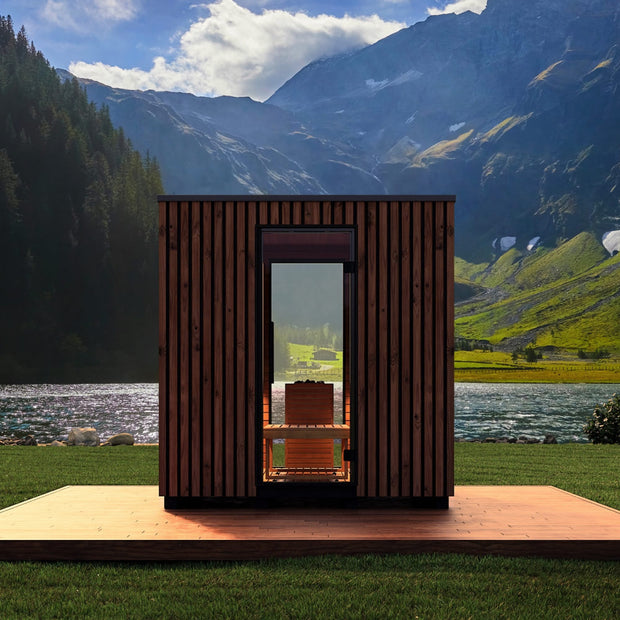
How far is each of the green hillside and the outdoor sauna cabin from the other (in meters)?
75.0

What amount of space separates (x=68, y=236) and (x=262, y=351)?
49423 millimetres

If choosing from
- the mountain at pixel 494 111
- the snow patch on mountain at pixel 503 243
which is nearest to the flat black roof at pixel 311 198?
the mountain at pixel 494 111

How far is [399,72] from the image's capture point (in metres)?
142

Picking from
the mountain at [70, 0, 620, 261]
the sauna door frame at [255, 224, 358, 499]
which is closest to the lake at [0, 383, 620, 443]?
the sauna door frame at [255, 224, 358, 499]

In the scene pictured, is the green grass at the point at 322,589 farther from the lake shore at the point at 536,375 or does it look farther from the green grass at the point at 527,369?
the lake shore at the point at 536,375

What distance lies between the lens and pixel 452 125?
5123 inches

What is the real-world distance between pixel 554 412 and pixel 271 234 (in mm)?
31861

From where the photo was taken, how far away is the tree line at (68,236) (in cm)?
4797

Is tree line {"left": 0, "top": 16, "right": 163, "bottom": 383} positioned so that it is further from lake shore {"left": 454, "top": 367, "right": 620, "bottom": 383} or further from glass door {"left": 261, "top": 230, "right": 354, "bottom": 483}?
glass door {"left": 261, "top": 230, "right": 354, "bottom": 483}

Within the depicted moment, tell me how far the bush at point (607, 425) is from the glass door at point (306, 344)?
825cm

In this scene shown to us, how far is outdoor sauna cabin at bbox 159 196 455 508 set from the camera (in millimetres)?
5336

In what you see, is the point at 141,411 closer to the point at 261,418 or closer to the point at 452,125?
the point at 261,418

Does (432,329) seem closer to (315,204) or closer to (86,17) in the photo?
(315,204)

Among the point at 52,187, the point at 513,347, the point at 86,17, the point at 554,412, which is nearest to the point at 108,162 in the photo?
the point at 52,187
